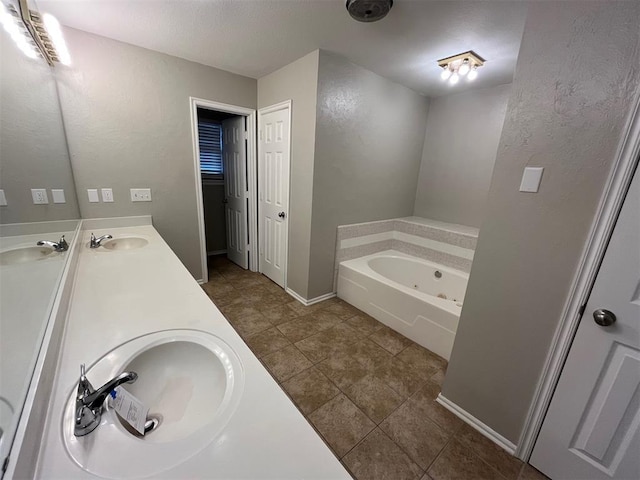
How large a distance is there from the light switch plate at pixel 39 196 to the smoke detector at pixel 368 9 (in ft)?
5.97

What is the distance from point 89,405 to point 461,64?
2891 mm

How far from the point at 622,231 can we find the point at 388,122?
2.26 m

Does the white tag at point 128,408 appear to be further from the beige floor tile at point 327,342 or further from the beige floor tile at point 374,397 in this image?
the beige floor tile at point 327,342

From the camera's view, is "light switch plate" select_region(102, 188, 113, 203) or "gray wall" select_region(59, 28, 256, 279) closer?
"gray wall" select_region(59, 28, 256, 279)

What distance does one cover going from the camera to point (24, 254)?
78 cm

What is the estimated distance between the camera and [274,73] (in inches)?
102

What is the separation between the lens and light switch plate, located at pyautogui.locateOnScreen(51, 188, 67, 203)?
139 cm

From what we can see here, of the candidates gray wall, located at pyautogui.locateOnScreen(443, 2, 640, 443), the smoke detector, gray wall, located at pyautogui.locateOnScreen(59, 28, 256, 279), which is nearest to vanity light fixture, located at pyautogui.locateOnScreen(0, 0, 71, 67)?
gray wall, located at pyautogui.locateOnScreen(59, 28, 256, 279)

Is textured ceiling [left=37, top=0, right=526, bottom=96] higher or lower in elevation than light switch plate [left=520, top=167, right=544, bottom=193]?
higher

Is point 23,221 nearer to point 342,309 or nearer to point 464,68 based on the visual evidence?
point 342,309

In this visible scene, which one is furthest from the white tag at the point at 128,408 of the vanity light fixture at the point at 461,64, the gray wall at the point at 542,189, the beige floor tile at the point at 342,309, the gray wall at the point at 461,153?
the gray wall at the point at 461,153

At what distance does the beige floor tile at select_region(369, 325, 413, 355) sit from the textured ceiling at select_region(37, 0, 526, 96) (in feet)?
7.67

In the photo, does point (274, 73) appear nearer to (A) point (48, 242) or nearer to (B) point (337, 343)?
(A) point (48, 242)

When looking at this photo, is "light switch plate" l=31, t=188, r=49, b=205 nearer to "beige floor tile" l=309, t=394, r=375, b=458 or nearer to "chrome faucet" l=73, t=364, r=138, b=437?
"chrome faucet" l=73, t=364, r=138, b=437
